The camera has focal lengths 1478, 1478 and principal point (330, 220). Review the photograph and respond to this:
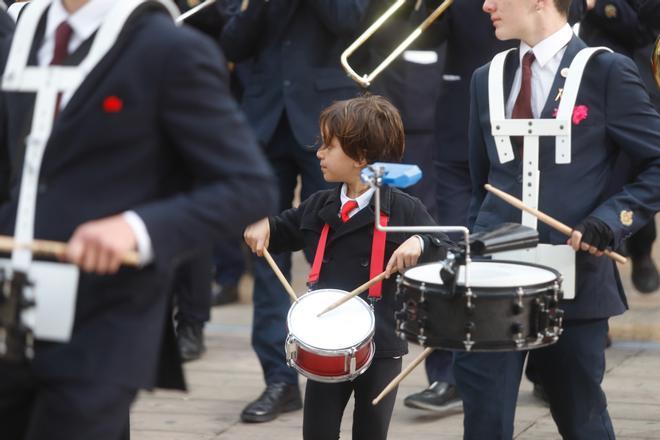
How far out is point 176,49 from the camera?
317 centimetres

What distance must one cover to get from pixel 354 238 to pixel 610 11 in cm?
234

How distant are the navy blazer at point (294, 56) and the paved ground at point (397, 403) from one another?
1206 mm

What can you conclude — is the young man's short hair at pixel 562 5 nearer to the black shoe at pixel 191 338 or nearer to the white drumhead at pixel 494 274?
the white drumhead at pixel 494 274

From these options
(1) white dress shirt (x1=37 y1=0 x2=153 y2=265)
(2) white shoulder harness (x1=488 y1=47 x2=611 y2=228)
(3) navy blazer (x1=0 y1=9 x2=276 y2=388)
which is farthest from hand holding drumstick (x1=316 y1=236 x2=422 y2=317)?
(1) white dress shirt (x1=37 y1=0 x2=153 y2=265)

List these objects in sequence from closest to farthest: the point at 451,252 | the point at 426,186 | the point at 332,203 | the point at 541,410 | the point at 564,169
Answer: the point at 451,252 < the point at 564,169 < the point at 332,203 < the point at 541,410 < the point at 426,186

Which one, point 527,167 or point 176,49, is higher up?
point 176,49

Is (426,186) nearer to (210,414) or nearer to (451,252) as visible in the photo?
(210,414)

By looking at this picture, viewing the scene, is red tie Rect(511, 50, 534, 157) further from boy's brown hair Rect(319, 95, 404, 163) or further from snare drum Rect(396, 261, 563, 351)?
snare drum Rect(396, 261, 563, 351)

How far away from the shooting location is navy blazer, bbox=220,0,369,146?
6391mm

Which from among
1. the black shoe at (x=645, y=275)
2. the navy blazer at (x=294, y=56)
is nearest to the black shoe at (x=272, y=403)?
the navy blazer at (x=294, y=56)

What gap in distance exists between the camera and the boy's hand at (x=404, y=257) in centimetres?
464

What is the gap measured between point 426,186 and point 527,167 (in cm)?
248

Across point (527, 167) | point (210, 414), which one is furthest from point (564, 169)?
point (210, 414)

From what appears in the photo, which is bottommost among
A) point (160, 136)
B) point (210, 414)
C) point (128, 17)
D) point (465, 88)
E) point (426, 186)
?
point (210, 414)
